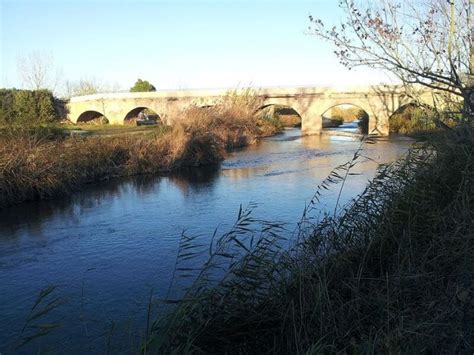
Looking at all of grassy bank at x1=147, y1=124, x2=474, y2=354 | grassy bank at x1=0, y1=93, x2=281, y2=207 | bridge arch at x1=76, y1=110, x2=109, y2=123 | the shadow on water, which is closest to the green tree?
bridge arch at x1=76, y1=110, x2=109, y2=123

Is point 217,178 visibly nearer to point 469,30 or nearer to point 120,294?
point 120,294

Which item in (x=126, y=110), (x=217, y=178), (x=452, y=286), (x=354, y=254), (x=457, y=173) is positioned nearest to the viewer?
(x=452, y=286)

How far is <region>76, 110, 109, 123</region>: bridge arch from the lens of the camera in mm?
47094

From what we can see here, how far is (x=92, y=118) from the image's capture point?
49.5m

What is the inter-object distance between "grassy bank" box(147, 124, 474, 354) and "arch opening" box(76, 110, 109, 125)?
143 ft

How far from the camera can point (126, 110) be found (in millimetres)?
44938

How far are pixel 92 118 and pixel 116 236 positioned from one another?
142 ft

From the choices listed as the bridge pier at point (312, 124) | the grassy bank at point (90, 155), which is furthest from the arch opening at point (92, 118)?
the grassy bank at point (90, 155)

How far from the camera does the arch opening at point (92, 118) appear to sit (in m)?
46.2

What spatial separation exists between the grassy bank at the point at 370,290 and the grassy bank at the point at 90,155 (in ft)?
30.0

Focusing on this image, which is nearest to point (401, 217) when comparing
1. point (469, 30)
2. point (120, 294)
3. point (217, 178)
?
point (469, 30)

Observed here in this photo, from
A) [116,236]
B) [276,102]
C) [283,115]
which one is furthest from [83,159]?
[283,115]

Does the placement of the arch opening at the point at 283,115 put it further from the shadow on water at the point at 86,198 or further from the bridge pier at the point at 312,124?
the shadow on water at the point at 86,198

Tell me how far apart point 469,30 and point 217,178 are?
1112cm
